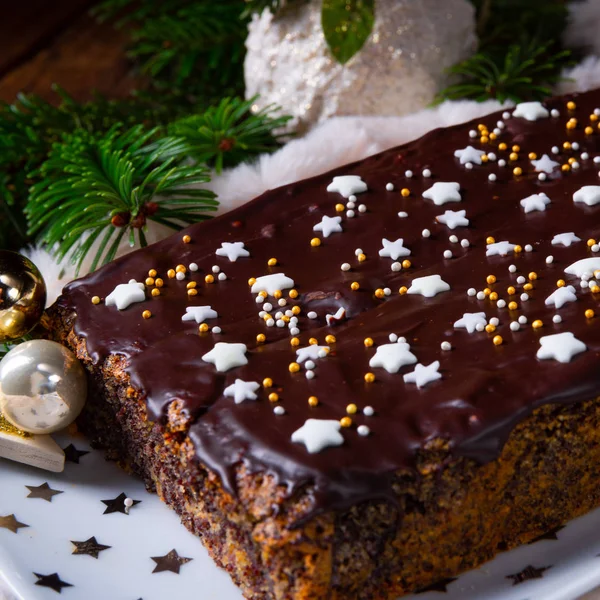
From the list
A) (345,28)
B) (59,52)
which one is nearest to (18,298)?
(345,28)

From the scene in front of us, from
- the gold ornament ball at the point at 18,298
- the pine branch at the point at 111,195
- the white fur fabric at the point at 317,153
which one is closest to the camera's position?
the gold ornament ball at the point at 18,298

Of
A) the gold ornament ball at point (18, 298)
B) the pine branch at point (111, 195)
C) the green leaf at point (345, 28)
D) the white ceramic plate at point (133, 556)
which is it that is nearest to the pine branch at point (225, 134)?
the pine branch at point (111, 195)

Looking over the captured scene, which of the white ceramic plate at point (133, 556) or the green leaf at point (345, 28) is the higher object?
the green leaf at point (345, 28)

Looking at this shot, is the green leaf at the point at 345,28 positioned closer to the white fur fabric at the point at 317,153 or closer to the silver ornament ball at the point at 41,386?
the white fur fabric at the point at 317,153

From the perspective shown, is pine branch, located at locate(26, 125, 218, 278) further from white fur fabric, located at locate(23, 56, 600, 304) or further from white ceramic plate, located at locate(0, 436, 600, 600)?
white ceramic plate, located at locate(0, 436, 600, 600)

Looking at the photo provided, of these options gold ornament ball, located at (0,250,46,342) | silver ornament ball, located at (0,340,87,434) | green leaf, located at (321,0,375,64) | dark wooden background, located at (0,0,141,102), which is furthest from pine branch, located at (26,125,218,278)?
dark wooden background, located at (0,0,141,102)

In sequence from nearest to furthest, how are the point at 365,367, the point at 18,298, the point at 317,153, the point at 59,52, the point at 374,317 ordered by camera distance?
the point at 365,367 < the point at 374,317 < the point at 18,298 < the point at 317,153 < the point at 59,52

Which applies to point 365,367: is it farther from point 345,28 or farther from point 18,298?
point 345,28
